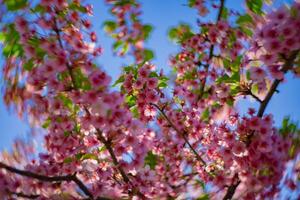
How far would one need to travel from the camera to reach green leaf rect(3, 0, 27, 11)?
4684mm

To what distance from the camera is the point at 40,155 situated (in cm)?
616

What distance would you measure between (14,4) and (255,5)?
3382 mm

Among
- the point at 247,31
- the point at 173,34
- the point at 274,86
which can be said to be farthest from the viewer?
the point at 173,34

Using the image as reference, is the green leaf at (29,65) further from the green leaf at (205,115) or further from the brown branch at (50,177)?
the green leaf at (205,115)

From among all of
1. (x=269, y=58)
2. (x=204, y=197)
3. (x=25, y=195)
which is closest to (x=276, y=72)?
(x=269, y=58)

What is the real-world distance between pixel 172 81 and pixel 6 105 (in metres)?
2.90

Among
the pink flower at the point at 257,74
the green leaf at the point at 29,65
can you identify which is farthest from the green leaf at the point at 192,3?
the green leaf at the point at 29,65

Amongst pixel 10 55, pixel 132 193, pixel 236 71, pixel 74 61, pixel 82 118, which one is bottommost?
pixel 132 193

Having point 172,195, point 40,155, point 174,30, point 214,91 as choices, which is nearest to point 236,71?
point 214,91

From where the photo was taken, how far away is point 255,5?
6.36 meters

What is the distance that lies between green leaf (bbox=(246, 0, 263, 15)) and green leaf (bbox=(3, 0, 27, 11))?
3.24 m

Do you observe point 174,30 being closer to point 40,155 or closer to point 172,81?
point 172,81

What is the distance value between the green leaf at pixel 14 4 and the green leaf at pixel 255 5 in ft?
10.6

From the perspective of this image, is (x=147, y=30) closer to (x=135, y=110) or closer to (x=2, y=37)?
(x=2, y=37)
